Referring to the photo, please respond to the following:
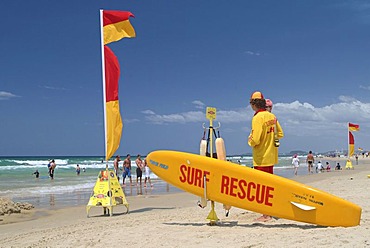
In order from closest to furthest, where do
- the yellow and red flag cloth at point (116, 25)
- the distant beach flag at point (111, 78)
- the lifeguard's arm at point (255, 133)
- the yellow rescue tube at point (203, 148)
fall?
the lifeguard's arm at point (255, 133)
the yellow rescue tube at point (203, 148)
the distant beach flag at point (111, 78)
the yellow and red flag cloth at point (116, 25)

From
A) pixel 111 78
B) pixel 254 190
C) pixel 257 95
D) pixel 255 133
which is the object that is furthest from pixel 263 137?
pixel 111 78

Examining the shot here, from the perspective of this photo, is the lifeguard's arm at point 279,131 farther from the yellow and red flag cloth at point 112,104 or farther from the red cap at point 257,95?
the yellow and red flag cloth at point 112,104

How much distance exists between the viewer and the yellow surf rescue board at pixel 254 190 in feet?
16.5

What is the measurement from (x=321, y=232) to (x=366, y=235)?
522mm

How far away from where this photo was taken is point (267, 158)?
224 inches

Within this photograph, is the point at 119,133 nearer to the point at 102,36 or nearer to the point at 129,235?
the point at 102,36

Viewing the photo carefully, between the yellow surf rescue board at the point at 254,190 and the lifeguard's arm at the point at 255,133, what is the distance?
39 centimetres

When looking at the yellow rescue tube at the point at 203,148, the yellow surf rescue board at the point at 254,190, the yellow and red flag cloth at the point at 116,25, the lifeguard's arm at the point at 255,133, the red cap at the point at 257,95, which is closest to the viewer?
the yellow surf rescue board at the point at 254,190

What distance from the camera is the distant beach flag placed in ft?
28.4

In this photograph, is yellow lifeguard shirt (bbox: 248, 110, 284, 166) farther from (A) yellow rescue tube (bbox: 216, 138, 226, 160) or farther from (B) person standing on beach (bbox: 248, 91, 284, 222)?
(A) yellow rescue tube (bbox: 216, 138, 226, 160)

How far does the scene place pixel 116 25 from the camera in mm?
9039

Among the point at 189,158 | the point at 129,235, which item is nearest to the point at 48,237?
the point at 129,235

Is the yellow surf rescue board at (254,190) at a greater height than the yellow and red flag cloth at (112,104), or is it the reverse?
the yellow and red flag cloth at (112,104)

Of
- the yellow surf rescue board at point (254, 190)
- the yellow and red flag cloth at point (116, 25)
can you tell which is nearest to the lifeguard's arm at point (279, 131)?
the yellow surf rescue board at point (254, 190)
